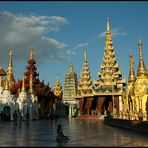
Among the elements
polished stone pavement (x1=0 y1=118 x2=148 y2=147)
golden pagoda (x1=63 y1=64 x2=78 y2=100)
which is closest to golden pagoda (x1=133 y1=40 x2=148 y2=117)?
polished stone pavement (x1=0 y1=118 x2=148 y2=147)

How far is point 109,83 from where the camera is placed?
74750 millimetres

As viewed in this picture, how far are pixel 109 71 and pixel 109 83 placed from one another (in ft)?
11.8

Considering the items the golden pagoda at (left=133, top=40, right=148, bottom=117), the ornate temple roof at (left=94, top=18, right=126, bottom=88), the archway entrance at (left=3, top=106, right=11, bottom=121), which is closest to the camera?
the golden pagoda at (left=133, top=40, right=148, bottom=117)

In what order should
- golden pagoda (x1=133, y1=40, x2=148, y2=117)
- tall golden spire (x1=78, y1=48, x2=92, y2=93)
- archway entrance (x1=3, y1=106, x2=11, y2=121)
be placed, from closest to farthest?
golden pagoda (x1=133, y1=40, x2=148, y2=117) < archway entrance (x1=3, y1=106, x2=11, y2=121) < tall golden spire (x1=78, y1=48, x2=92, y2=93)

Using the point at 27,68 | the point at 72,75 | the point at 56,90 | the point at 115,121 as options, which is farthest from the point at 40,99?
the point at 72,75

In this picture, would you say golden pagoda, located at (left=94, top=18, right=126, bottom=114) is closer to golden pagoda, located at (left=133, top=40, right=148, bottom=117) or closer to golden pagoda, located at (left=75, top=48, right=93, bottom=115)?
golden pagoda, located at (left=75, top=48, right=93, bottom=115)

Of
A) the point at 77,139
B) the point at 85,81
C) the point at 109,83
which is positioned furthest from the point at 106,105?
the point at 77,139

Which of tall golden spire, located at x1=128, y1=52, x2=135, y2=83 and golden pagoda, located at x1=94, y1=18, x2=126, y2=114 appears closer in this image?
tall golden spire, located at x1=128, y1=52, x2=135, y2=83

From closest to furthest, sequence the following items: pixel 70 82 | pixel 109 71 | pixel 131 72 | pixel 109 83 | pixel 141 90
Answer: pixel 141 90
pixel 131 72
pixel 109 83
pixel 109 71
pixel 70 82

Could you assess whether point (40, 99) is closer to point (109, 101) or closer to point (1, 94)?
point (109, 101)

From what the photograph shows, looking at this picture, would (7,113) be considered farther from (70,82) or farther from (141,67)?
(70,82)

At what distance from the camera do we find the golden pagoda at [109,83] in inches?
2808

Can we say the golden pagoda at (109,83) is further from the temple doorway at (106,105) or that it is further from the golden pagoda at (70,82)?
the golden pagoda at (70,82)

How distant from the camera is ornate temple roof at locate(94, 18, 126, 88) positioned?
7506 centimetres
